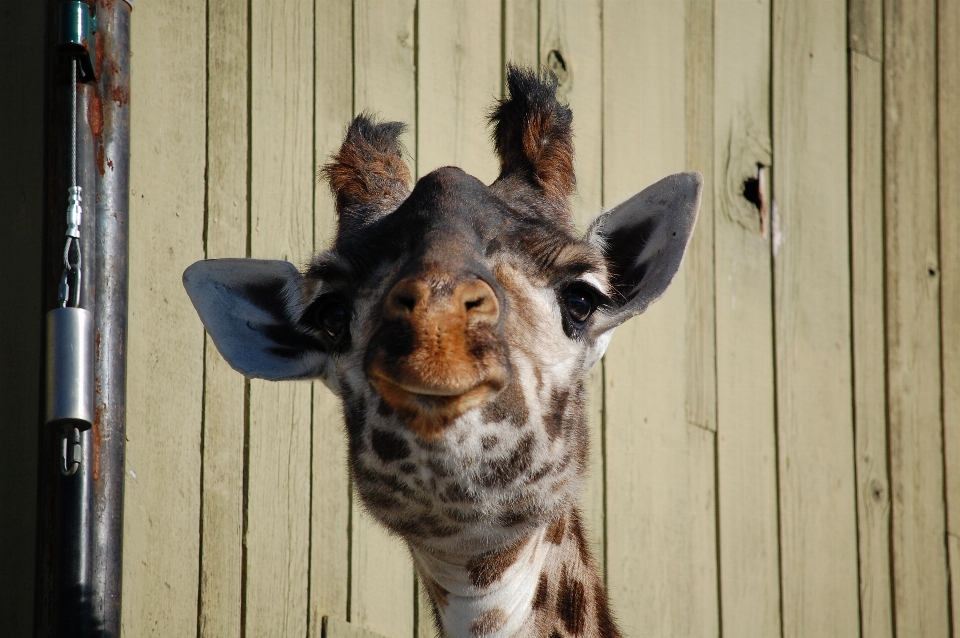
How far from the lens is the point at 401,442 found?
2531 mm

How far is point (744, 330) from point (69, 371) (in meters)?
2.95

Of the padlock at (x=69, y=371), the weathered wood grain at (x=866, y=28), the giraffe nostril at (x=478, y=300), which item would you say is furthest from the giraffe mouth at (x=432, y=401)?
the weathered wood grain at (x=866, y=28)

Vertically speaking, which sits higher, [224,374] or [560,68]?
[560,68]

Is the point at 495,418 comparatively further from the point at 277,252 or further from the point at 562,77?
the point at 562,77

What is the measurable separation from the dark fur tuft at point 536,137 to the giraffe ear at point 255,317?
0.74 meters

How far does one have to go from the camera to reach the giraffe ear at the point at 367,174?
3156 millimetres

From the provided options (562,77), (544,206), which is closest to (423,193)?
(544,206)

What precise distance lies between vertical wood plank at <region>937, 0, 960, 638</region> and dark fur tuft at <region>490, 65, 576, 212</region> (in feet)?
10.1

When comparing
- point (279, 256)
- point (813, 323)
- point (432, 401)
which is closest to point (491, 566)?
point (432, 401)

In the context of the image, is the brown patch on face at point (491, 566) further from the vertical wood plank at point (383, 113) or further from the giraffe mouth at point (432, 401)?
the vertical wood plank at point (383, 113)

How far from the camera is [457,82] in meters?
4.26

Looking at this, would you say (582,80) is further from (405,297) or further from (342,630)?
(405,297)

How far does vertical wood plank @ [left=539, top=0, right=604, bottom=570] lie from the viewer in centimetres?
441

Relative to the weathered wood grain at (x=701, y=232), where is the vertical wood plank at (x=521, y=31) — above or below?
above
